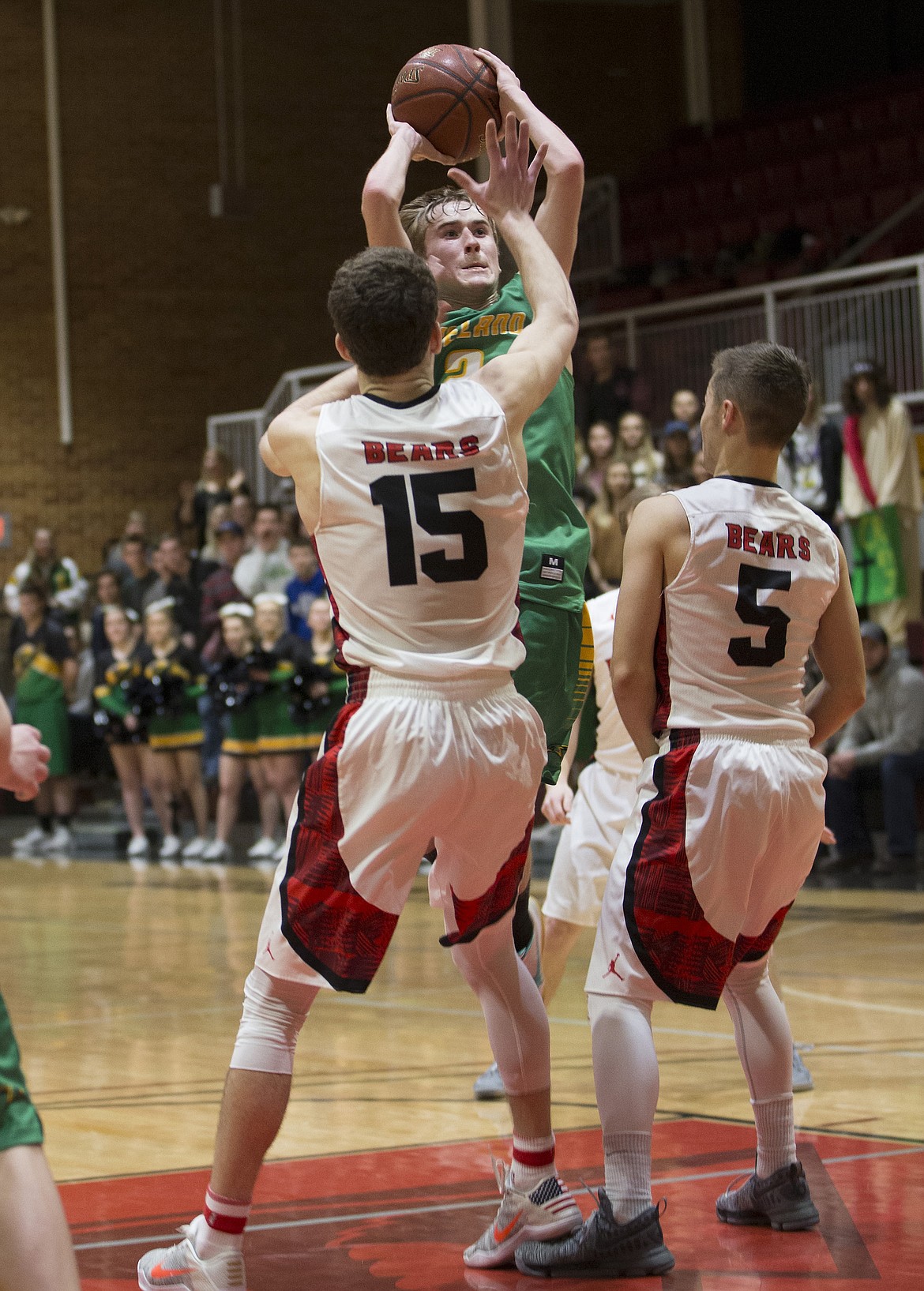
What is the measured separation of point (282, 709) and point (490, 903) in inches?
350

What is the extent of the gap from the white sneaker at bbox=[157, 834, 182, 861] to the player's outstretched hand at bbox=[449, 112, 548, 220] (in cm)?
976

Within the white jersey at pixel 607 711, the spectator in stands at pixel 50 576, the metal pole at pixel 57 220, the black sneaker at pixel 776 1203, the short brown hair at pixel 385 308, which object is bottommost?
→ the black sneaker at pixel 776 1203

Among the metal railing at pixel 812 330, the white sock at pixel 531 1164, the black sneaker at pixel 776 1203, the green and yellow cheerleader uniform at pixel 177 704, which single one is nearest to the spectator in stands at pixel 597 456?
the metal railing at pixel 812 330

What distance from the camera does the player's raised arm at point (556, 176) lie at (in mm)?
3400

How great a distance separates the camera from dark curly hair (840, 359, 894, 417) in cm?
1077

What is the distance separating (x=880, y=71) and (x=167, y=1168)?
60.2 feet

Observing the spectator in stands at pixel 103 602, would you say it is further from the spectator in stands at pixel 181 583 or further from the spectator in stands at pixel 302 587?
the spectator in stands at pixel 302 587

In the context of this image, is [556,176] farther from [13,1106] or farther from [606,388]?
[606,388]

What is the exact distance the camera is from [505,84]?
3.56m

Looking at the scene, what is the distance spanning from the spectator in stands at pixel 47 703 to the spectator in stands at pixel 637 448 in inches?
202

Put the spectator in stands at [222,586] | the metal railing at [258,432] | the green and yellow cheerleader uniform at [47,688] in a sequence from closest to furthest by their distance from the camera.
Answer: the spectator in stands at [222,586] < the green and yellow cheerleader uniform at [47,688] < the metal railing at [258,432]

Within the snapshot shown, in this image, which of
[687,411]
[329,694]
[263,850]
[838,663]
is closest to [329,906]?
[838,663]

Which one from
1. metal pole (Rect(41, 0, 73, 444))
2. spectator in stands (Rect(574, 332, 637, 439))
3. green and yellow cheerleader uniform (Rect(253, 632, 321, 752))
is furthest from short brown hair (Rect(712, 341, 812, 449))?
metal pole (Rect(41, 0, 73, 444))

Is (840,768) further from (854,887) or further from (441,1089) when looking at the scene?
(441,1089)
